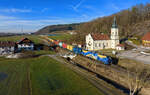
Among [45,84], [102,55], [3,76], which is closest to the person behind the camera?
[45,84]

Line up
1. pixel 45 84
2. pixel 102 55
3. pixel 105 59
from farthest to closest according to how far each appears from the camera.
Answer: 1. pixel 102 55
2. pixel 105 59
3. pixel 45 84

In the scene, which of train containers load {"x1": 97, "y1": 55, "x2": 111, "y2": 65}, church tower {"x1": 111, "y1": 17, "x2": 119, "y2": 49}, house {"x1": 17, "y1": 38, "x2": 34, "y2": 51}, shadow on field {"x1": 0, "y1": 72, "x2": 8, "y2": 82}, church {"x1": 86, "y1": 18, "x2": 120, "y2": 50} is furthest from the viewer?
house {"x1": 17, "y1": 38, "x2": 34, "y2": 51}

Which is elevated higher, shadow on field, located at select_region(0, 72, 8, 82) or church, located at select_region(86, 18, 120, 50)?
church, located at select_region(86, 18, 120, 50)

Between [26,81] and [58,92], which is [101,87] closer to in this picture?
[58,92]

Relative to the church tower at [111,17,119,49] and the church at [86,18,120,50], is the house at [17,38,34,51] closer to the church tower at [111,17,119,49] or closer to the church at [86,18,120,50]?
the church at [86,18,120,50]

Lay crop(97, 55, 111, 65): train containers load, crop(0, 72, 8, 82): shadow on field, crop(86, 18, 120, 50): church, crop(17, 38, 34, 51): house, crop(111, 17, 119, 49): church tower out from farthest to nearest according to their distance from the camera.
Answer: crop(17, 38, 34, 51): house < crop(111, 17, 119, 49): church tower < crop(86, 18, 120, 50): church < crop(97, 55, 111, 65): train containers load < crop(0, 72, 8, 82): shadow on field

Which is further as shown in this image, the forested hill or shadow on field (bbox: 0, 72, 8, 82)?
the forested hill

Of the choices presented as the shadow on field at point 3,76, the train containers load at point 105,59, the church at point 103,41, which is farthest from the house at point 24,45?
the train containers load at point 105,59

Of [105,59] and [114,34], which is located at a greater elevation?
[114,34]

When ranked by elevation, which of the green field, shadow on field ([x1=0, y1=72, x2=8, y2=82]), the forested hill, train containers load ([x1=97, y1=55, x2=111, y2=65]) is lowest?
the green field

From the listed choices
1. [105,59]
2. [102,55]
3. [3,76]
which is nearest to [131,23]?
[102,55]

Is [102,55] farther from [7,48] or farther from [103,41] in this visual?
[7,48]

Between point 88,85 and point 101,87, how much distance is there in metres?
2.32

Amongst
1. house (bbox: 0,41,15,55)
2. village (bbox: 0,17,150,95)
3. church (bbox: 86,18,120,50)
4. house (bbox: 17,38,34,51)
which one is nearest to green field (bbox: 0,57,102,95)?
village (bbox: 0,17,150,95)
